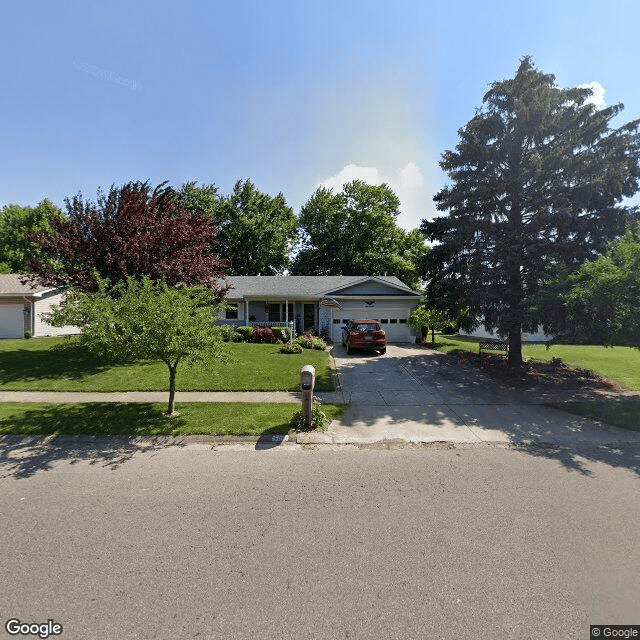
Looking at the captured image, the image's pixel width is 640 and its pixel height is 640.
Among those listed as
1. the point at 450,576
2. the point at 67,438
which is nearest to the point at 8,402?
the point at 67,438

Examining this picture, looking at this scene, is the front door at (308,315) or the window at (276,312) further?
the front door at (308,315)

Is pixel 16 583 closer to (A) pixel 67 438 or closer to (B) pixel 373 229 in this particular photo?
(A) pixel 67 438

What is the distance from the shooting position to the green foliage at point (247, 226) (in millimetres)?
36938

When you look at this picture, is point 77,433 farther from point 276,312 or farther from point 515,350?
point 276,312

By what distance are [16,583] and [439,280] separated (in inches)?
530

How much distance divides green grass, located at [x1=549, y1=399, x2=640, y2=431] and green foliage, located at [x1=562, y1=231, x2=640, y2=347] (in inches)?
60.6

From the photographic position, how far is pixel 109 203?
41.8 ft

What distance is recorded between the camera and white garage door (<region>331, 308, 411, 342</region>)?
20359mm

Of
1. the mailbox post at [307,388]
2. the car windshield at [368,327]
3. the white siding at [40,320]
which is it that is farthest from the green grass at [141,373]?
the white siding at [40,320]

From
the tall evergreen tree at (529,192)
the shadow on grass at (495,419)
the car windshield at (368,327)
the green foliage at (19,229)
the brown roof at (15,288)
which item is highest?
the green foliage at (19,229)

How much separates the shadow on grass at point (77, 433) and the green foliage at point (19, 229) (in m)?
37.4

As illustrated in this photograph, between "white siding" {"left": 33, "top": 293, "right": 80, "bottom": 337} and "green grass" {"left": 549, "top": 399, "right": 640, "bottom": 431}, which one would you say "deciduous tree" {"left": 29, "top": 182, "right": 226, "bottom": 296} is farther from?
"green grass" {"left": 549, "top": 399, "right": 640, "bottom": 431}

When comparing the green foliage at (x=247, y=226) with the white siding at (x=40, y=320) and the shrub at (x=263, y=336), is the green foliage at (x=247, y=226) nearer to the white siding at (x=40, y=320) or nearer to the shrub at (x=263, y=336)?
the white siding at (x=40, y=320)

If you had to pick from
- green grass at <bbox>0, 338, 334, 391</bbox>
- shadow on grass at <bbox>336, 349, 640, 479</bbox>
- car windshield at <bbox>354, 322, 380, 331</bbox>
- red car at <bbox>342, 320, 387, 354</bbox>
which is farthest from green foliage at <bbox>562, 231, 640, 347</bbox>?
car windshield at <bbox>354, 322, 380, 331</bbox>
